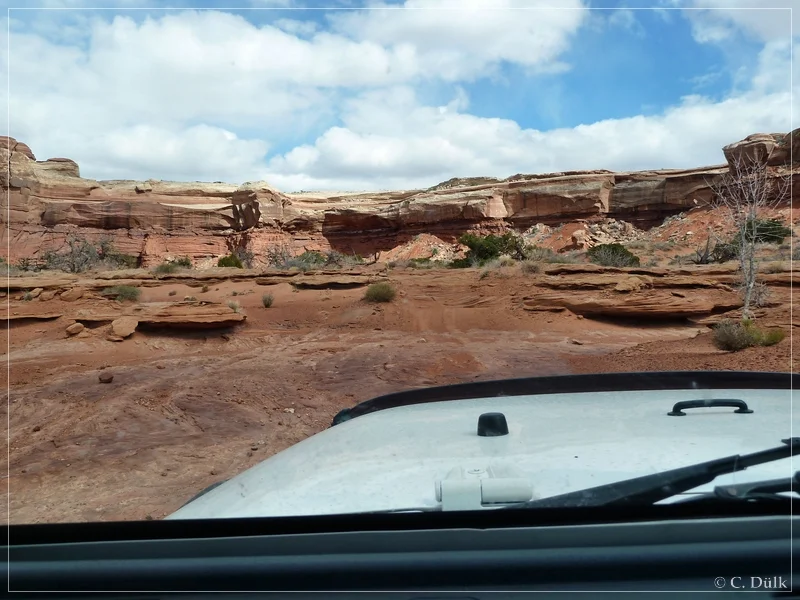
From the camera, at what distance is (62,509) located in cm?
665

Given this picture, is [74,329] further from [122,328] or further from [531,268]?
[531,268]

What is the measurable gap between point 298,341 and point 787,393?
14700 mm

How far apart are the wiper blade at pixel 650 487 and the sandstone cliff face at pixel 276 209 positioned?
4768cm

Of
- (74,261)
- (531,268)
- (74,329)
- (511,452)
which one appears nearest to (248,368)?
(74,329)

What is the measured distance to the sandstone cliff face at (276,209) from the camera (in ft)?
158

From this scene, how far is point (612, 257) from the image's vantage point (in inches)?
1083

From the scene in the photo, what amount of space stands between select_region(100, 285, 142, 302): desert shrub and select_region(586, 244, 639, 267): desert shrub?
1797cm

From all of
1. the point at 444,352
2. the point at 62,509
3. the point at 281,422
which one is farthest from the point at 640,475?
the point at 444,352

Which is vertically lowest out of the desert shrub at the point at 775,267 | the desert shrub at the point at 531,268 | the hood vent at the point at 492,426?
the desert shrub at the point at 531,268

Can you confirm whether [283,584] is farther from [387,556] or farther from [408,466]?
[408,466]

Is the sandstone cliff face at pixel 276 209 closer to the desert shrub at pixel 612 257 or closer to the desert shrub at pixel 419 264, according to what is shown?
the desert shrub at pixel 419 264

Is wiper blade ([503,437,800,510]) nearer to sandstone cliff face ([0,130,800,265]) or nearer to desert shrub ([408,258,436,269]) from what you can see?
desert shrub ([408,258,436,269])

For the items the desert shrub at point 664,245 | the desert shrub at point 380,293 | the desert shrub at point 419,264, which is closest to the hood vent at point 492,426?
the desert shrub at point 380,293

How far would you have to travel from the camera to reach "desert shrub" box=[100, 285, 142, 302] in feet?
64.4
